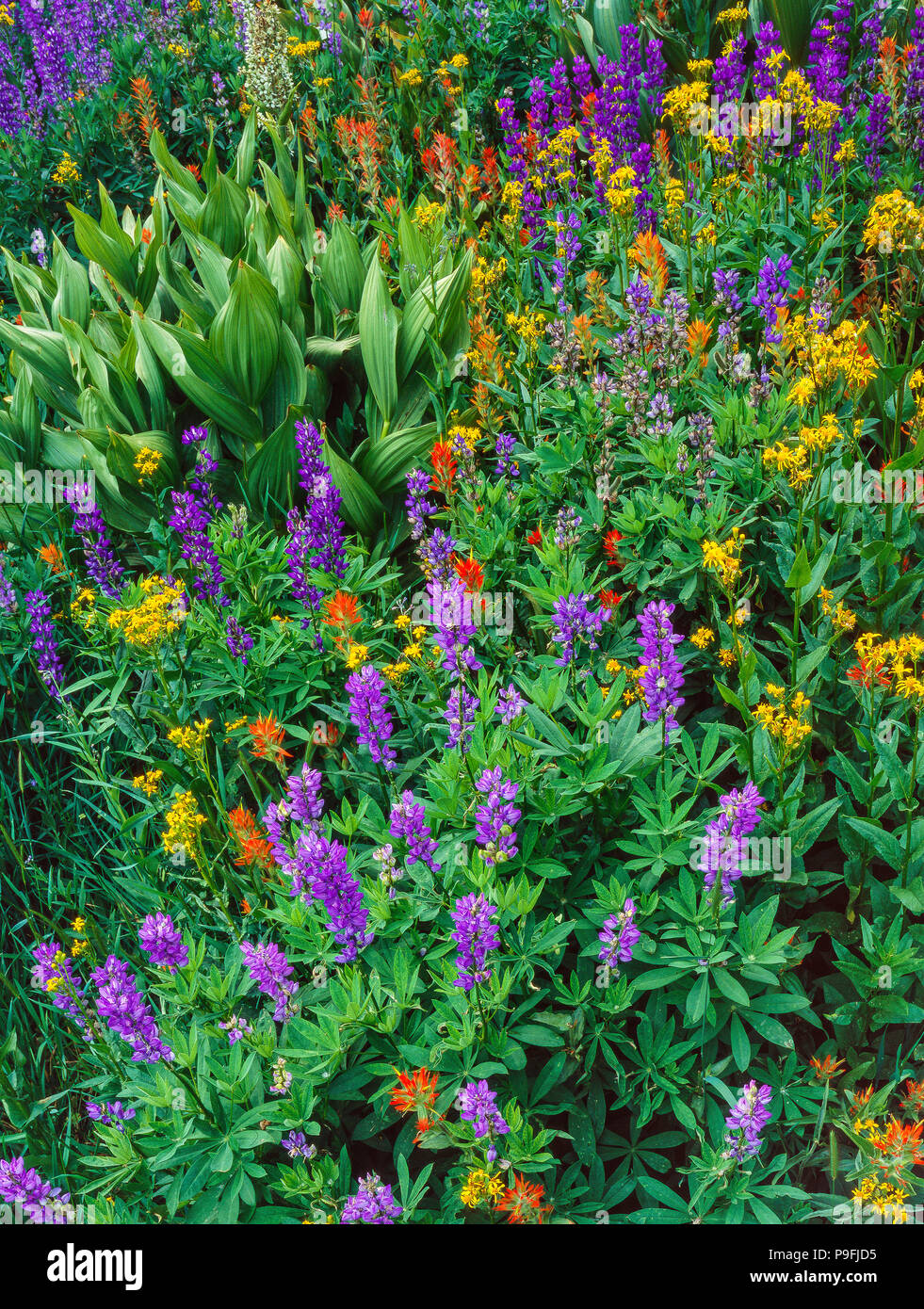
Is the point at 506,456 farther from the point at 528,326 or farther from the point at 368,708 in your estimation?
the point at 368,708

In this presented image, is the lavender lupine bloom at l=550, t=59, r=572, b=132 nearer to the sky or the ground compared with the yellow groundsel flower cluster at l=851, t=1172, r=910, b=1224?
nearer to the sky

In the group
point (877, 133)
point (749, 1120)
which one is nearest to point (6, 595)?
point (749, 1120)

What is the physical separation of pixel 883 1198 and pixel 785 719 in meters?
0.85

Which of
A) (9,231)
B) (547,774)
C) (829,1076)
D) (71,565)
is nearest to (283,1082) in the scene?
(547,774)

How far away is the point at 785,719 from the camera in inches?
78.0

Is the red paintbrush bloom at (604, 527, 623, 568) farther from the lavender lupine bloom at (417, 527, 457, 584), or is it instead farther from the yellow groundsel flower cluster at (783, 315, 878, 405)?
the yellow groundsel flower cluster at (783, 315, 878, 405)

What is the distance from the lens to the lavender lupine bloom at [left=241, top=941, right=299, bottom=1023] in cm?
192

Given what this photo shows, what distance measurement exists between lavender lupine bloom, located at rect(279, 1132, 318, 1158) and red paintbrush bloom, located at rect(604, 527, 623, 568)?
161cm

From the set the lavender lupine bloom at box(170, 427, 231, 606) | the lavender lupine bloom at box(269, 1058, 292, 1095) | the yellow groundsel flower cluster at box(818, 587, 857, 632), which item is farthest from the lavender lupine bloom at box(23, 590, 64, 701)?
the yellow groundsel flower cluster at box(818, 587, 857, 632)

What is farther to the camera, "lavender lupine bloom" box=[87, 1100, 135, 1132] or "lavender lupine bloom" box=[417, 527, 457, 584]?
"lavender lupine bloom" box=[417, 527, 457, 584]

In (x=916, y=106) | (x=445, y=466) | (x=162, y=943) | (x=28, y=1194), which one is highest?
(x=916, y=106)

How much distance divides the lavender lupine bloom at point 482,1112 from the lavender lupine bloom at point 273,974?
43 centimetres

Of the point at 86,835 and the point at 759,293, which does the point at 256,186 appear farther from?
the point at 86,835

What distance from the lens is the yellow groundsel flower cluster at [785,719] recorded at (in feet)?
6.36
